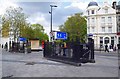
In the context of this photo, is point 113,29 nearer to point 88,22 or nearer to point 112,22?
point 112,22

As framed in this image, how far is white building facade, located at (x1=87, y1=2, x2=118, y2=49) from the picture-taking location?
230 ft

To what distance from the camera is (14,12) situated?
179ft

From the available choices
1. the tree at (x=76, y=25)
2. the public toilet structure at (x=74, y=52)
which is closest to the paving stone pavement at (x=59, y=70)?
the public toilet structure at (x=74, y=52)

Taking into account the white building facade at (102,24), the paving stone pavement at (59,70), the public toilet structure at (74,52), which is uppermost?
the white building facade at (102,24)

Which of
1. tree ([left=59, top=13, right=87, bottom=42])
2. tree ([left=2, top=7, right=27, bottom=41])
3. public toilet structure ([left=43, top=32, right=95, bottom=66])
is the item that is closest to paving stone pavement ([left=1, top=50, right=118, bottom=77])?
public toilet structure ([left=43, top=32, right=95, bottom=66])

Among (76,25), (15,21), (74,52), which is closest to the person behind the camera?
(74,52)

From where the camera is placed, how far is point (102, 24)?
72375mm

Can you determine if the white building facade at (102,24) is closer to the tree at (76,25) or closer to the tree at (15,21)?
the tree at (76,25)

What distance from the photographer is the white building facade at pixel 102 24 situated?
70250 millimetres

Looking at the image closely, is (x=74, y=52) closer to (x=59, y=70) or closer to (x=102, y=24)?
(x=59, y=70)

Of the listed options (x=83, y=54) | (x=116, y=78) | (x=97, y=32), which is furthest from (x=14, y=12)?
(x=116, y=78)

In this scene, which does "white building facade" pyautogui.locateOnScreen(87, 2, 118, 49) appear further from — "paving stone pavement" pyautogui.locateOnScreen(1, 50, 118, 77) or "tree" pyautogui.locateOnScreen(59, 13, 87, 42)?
"paving stone pavement" pyautogui.locateOnScreen(1, 50, 118, 77)

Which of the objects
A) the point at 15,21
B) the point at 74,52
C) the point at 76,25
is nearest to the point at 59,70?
the point at 74,52

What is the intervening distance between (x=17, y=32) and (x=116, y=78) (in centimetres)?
4477
